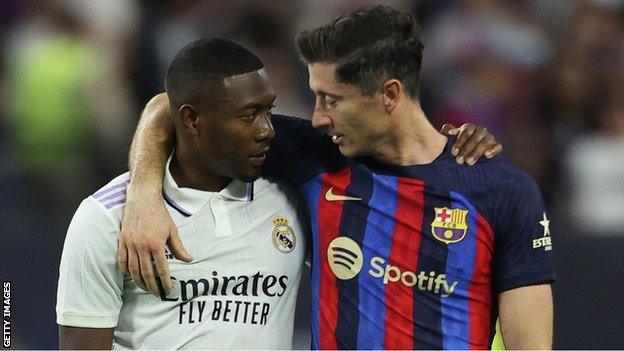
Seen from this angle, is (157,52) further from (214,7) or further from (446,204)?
(446,204)

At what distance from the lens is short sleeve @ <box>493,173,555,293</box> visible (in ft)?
13.0

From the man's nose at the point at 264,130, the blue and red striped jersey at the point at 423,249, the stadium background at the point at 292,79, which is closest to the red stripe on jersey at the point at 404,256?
the blue and red striped jersey at the point at 423,249

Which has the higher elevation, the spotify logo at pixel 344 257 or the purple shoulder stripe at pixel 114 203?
the purple shoulder stripe at pixel 114 203

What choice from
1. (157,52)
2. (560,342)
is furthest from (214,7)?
(560,342)

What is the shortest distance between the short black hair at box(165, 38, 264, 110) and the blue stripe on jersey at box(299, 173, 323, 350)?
0.48 metres

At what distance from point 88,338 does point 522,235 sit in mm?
1515

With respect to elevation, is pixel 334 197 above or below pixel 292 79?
below

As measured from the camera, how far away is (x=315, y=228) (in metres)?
4.20

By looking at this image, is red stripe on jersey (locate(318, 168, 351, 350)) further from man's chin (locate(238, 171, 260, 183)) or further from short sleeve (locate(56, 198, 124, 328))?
short sleeve (locate(56, 198, 124, 328))

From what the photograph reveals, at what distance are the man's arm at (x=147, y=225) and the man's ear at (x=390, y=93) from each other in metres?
0.80

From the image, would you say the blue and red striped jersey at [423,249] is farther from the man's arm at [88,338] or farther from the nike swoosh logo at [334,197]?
the man's arm at [88,338]

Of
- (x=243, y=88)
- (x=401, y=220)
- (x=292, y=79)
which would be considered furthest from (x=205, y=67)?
(x=292, y=79)

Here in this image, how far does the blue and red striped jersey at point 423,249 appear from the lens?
157 inches

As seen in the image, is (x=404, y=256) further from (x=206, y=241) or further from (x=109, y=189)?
(x=109, y=189)
